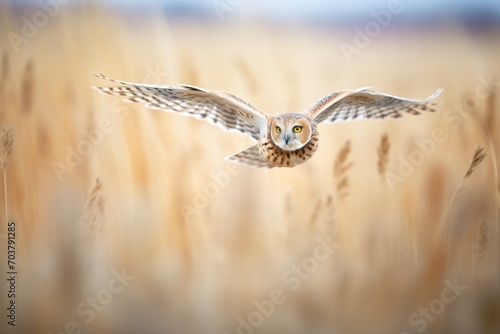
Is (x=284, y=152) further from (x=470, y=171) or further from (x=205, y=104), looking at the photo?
(x=470, y=171)

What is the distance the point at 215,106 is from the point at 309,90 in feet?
1.61

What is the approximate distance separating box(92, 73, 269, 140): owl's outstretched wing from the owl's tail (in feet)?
0.20

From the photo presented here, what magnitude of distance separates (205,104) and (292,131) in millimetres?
395

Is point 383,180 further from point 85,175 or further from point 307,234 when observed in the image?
point 85,175

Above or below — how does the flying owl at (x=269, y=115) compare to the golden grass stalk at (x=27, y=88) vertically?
below

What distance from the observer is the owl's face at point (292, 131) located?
2.35 metres

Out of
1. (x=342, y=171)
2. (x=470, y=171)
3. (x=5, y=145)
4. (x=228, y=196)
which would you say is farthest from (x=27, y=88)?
(x=470, y=171)

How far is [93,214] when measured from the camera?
8.94ft

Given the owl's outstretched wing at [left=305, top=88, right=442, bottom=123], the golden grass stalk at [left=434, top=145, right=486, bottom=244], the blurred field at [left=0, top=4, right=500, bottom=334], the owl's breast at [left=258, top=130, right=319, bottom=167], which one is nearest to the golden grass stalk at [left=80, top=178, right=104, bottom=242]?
the blurred field at [left=0, top=4, right=500, bottom=334]

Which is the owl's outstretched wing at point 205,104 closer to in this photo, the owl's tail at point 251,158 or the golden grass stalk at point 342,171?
the owl's tail at point 251,158

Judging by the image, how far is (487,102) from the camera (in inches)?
109

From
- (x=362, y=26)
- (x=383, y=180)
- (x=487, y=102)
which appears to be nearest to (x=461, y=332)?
(x=383, y=180)

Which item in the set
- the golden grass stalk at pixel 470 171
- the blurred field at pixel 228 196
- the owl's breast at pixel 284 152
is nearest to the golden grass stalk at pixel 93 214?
the blurred field at pixel 228 196

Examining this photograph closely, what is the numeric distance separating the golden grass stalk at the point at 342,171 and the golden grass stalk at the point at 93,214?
3.46ft
